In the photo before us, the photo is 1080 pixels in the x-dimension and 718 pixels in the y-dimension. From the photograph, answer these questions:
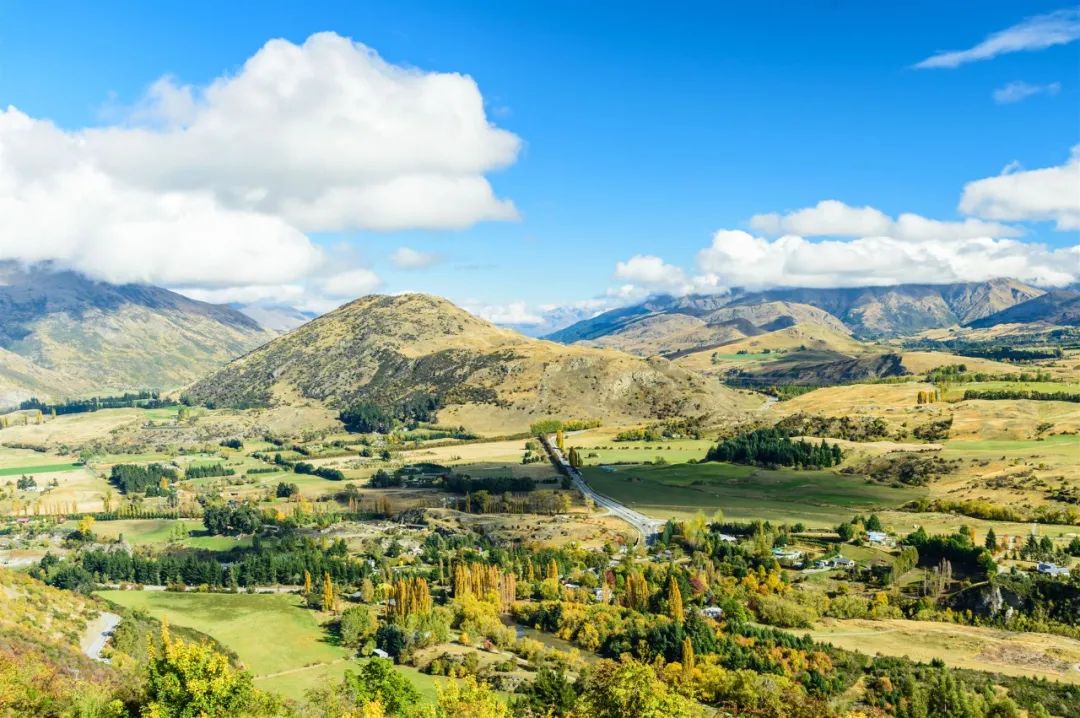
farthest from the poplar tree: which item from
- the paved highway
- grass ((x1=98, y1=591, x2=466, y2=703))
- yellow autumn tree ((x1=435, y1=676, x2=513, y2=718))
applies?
yellow autumn tree ((x1=435, y1=676, x2=513, y2=718))

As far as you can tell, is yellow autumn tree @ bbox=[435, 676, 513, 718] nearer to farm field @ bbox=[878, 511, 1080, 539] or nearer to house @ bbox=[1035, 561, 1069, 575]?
house @ bbox=[1035, 561, 1069, 575]

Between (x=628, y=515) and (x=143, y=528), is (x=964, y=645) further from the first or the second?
(x=143, y=528)

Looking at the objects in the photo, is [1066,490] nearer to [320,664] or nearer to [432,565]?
[432,565]

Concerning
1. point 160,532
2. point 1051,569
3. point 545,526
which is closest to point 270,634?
point 545,526

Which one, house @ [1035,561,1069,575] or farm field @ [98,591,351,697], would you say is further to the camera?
house @ [1035,561,1069,575]

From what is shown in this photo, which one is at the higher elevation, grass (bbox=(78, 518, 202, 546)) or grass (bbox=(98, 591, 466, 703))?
grass (bbox=(78, 518, 202, 546))

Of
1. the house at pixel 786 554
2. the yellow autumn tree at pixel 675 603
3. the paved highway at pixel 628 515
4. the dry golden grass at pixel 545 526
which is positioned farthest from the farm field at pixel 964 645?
the dry golden grass at pixel 545 526
